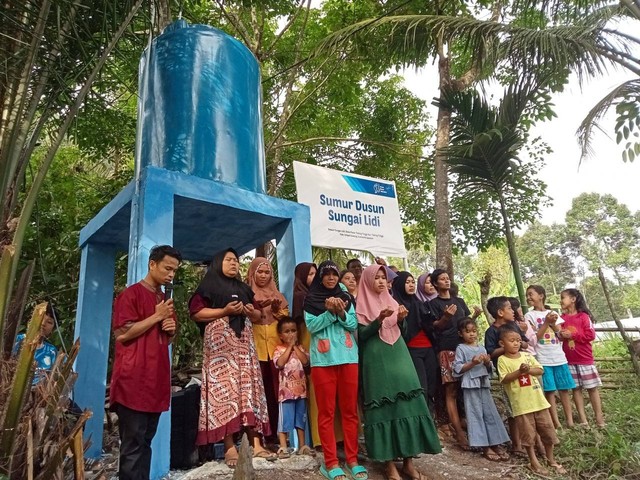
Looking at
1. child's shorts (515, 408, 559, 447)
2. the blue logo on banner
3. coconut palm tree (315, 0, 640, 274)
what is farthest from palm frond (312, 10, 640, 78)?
child's shorts (515, 408, 559, 447)

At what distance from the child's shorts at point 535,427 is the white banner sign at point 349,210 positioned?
2572 mm

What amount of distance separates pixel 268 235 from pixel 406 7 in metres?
5.00

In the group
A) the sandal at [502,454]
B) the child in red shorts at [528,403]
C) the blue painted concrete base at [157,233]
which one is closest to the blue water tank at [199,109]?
the blue painted concrete base at [157,233]

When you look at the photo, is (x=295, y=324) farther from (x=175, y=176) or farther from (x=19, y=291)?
(x=19, y=291)

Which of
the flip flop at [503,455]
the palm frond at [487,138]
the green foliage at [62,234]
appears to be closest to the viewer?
Result: the flip flop at [503,455]

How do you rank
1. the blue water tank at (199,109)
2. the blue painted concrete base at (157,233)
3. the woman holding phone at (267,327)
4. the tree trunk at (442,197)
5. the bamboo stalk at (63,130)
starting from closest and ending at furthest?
the bamboo stalk at (63,130)
the blue painted concrete base at (157,233)
the woman holding phone at (267,327)
the blue water tank at (199,109)
the tree trunk at (442,197)

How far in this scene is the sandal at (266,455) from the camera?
330 cm

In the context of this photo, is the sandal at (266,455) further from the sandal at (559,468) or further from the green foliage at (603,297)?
the green foliage at (603,297)

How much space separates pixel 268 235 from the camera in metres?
4.92

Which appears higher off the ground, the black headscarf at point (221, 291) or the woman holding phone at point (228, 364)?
the black headscarf at point (221, 291)

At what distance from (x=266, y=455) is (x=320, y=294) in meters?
1.20

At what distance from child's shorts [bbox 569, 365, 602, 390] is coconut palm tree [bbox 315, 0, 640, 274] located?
1804mm

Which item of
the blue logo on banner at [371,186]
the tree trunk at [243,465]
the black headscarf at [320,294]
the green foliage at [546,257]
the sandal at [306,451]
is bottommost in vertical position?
the sandal at [306,451]

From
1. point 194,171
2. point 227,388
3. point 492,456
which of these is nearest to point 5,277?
point 227,388
